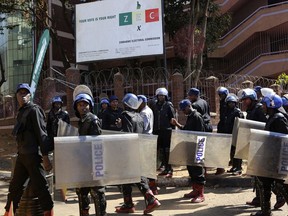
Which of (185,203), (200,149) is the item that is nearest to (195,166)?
(200,149)

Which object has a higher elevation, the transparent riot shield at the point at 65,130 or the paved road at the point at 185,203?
the transparent riot shield at the point at 65,130

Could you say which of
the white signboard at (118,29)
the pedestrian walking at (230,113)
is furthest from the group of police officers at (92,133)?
the white signboard at (118,29)

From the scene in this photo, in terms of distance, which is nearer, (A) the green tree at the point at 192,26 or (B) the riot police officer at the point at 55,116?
(B) the riot police officer at the point at 55,116

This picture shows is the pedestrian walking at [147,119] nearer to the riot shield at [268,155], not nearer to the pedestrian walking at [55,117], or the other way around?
the pedestrian walking at [55,117]

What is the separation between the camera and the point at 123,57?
16.8m

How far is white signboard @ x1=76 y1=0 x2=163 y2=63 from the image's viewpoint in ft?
53.5

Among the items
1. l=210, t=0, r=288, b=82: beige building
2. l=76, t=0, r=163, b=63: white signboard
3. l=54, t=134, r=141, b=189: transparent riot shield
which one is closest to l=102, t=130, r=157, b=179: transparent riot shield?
l=54, t=134, r=141, b=189: transparent riot shield

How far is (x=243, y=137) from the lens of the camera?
6.64 m

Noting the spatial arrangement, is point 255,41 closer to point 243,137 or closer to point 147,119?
point 147,119

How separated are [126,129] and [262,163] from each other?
6.69 ft

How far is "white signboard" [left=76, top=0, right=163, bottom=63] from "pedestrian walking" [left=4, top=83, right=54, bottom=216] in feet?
36.3

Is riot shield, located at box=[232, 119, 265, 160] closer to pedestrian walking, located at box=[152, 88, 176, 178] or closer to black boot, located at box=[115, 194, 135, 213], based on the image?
black boot, located at box=[115, 194, 135, 213]

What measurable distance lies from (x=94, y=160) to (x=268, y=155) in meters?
2.28

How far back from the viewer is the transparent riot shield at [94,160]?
16.4 ft
